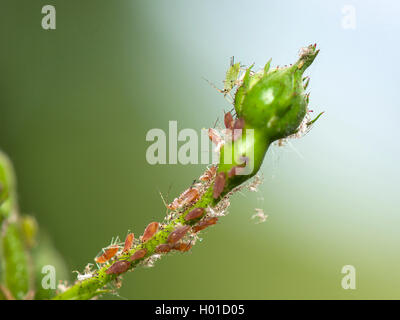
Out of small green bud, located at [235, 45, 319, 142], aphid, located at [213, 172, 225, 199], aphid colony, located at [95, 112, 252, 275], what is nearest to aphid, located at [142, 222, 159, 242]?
aphid colony, located at [95, 112, 252, 275]

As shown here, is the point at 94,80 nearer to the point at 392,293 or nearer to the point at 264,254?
the point at 264,254

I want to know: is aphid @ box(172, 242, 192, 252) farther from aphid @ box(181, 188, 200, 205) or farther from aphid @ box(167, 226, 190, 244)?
aphid @ box(181, 188, 200, 205)

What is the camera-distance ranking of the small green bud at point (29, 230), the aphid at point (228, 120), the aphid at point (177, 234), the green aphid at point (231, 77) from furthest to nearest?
the small green bud at point (29, 230)
the green aphid at point (231, 77)
the aphid at point (228, 120)
the aphid at point (177, 234)

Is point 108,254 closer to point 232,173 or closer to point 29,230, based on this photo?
point 232,173

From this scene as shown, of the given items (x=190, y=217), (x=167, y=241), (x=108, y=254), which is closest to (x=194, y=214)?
(x=190, y=217)

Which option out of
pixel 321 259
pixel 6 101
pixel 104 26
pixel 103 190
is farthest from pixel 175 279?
pixel 104 26

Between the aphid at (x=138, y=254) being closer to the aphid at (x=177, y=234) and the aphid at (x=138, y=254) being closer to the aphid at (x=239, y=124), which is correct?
the aphid at (x=177, y=234)

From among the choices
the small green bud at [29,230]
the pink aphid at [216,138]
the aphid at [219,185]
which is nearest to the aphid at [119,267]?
the aphid at [219,185]
